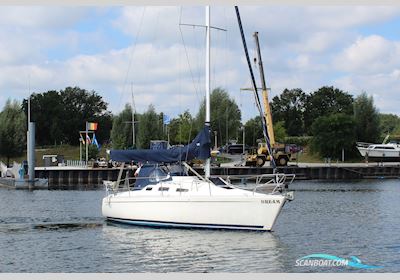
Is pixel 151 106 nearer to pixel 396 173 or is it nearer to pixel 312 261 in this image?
pixel 396 173

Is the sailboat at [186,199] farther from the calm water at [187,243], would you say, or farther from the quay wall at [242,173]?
the quay wall at [242,173]

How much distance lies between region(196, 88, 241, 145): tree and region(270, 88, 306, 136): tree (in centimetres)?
4052

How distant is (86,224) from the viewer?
131 feet

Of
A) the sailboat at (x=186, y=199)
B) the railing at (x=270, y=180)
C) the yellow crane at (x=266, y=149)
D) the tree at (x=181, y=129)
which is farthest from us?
the tree at (x=181, y=129)

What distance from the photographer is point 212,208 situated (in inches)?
1346

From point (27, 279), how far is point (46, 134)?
144 m

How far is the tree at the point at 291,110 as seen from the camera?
6993 inches

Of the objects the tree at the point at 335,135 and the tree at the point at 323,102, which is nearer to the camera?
the tree at the point at 335,135

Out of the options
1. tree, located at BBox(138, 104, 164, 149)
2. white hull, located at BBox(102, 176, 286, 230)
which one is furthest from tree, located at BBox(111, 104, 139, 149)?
white hull, located at BBox(102, 176, 286, 230)

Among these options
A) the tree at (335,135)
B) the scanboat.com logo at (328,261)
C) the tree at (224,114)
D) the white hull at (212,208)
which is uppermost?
the tree at (224,114)

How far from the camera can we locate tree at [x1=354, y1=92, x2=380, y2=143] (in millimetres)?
127375

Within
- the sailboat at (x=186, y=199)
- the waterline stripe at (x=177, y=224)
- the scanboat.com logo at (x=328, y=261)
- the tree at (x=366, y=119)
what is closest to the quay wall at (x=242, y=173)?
the tree at (x=366, y=119)

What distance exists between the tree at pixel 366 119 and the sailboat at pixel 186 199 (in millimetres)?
93297

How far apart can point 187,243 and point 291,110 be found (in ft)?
498
